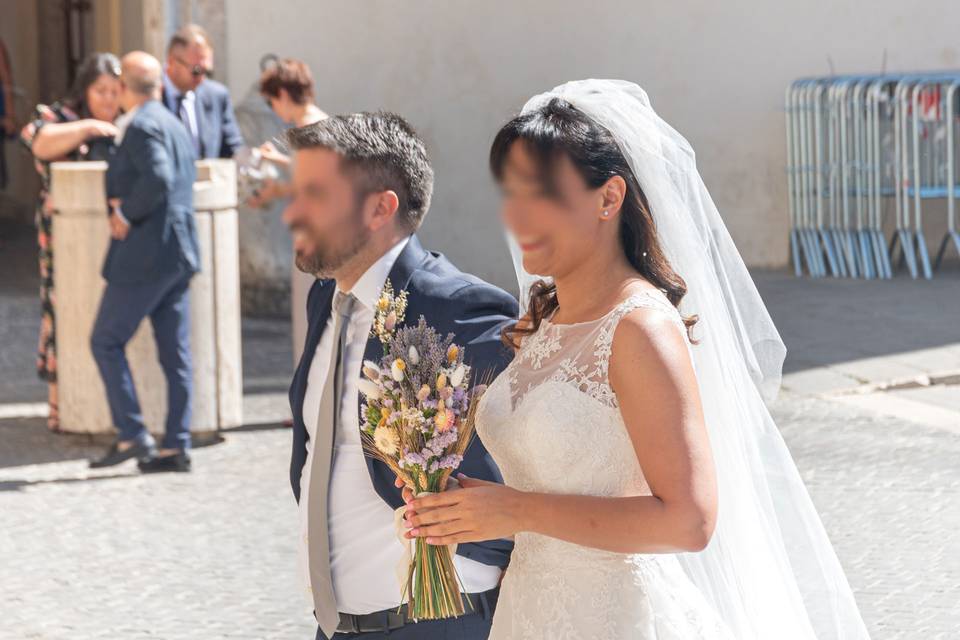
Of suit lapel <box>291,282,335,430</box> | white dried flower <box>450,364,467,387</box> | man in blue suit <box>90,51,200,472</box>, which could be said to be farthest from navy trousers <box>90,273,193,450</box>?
white dried flower <box>450,364,467,387</box>

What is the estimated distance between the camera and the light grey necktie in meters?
3.01

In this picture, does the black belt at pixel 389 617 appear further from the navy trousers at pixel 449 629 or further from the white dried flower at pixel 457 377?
the white dried flower at pixel 457 377

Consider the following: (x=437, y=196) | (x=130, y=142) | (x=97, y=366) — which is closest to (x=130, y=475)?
(x=97, y=366)

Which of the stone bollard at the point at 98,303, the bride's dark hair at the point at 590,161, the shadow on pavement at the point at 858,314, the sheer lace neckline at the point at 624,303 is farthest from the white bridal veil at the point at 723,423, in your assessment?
the shadow on pavement at the point at 858,314

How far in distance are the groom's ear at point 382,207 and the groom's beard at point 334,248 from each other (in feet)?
0.09

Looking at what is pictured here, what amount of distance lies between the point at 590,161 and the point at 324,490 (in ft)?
3.09

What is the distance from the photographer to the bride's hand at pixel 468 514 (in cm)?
238

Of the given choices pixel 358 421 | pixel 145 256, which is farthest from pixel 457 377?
pixel 145 256

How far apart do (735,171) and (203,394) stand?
7.41m

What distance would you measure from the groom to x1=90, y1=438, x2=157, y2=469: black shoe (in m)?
4.53

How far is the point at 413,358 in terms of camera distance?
250 cm

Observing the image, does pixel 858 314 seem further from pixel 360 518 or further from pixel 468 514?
pixel 468 514

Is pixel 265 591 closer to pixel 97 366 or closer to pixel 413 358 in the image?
pixel 97 366

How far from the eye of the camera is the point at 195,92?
9086 mm
